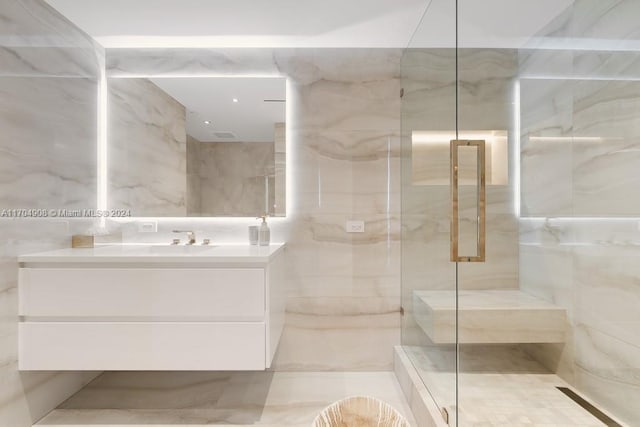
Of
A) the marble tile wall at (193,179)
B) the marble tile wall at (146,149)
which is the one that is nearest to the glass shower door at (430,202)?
the marble tile wall at (193,179)

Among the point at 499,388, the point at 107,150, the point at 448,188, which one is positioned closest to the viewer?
the point at 448,188

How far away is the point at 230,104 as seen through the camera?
8.26 ft

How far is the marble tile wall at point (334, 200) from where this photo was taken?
249 centimetres

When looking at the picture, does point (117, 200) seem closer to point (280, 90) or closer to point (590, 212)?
point (280, 90)

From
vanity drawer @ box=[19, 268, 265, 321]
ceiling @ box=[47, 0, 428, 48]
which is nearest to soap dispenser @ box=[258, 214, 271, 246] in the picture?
vanity drawer @ box=[19, 268, 265, 321]

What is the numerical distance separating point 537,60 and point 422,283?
144cm

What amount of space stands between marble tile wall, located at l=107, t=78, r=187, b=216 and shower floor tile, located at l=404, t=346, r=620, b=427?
6.09 ft

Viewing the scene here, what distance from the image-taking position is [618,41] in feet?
5.61

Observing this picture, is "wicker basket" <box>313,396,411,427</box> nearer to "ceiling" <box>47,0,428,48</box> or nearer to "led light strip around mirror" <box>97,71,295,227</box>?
"led light strip around mirror" <box>97,71,295,227</box>

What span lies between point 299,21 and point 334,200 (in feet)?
3.73

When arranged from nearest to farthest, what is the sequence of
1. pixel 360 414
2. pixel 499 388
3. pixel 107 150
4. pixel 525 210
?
pixel 360 414, pixel 499 388, pixel 525 210, pixel 107 150

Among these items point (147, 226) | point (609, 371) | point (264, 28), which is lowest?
point (609, 371)

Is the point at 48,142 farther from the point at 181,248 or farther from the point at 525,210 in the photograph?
the point at 525,210

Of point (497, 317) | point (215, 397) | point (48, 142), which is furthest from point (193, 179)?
point (497, 317)
